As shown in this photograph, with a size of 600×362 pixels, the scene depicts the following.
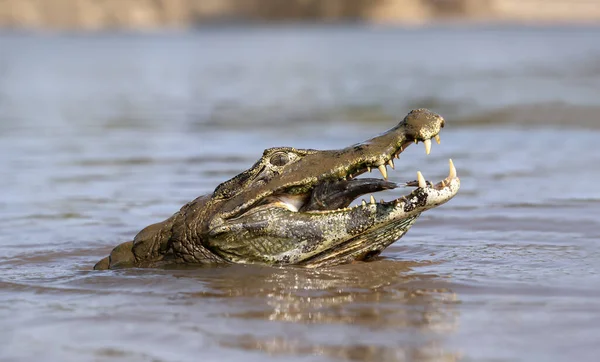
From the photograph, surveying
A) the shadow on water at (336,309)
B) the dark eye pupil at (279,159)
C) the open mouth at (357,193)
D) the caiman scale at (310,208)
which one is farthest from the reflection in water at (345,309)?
the dark eye pupil at (279,159)

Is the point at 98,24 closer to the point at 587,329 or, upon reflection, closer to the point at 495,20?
the point at 495,20

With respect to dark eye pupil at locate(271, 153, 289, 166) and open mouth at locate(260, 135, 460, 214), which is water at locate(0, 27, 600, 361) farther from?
dark eye pupil at locate(271, 153, 289, 166)

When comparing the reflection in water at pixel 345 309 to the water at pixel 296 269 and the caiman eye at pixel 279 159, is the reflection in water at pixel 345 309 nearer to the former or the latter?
the water at pixel 296 269

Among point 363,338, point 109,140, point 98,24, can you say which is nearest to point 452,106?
point 109,140

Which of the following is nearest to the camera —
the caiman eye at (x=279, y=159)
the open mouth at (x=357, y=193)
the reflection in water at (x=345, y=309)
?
the reflection in water at (x=345, y=309)

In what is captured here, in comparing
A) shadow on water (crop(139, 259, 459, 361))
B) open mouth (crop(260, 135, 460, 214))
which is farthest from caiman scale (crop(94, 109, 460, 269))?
shadow on water (crop(139, 259, 459, 361))
